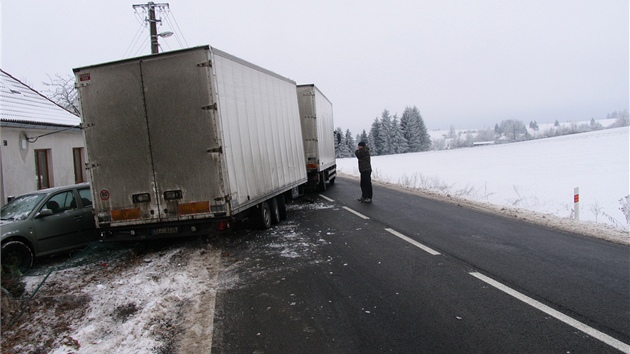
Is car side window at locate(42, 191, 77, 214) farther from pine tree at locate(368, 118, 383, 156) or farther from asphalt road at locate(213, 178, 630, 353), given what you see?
pine tree at locate(368, 118, 383, 156)

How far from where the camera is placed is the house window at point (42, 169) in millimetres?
13801

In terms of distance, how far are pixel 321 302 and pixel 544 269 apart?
332cm

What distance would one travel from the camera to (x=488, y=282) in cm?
535

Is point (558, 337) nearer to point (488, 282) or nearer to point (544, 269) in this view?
point (488, 282)

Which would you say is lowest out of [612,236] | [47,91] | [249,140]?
[612,236]

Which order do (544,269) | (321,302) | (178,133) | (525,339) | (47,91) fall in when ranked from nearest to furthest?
(525,339)
(321,302)
(544,269)
(178,133)
(47,91)

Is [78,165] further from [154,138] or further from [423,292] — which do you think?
[423,292]

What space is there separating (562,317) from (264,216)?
6.39 meters

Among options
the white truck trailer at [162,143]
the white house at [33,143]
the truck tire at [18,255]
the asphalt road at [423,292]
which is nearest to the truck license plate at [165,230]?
the white truck trailer at [162,143]

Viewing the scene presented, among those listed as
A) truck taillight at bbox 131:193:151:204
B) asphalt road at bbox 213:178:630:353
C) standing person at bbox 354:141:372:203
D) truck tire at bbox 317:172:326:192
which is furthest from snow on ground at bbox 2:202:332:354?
truck tire at bbox 317:172:326:192

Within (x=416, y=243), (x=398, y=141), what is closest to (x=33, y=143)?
(x=416, y=243)

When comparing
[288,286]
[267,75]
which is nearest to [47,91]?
[267,75]

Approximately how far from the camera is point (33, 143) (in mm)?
13203

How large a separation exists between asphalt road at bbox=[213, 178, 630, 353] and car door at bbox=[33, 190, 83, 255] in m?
3.02
